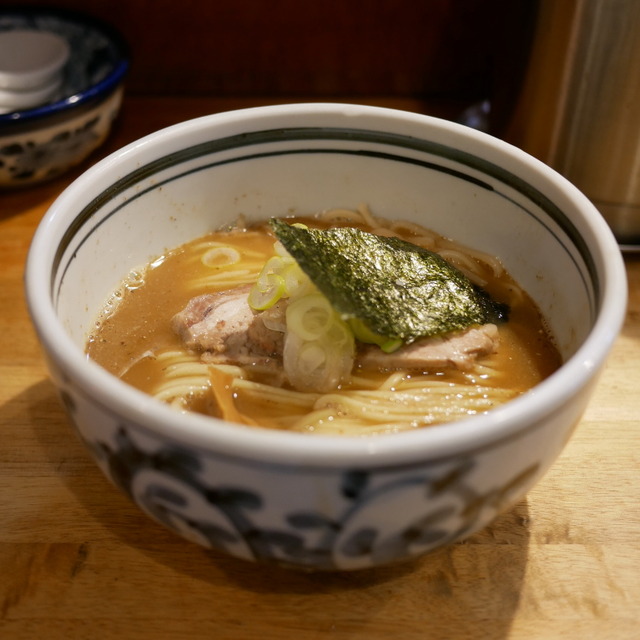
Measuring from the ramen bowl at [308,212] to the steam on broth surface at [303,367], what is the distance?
0.15 ft

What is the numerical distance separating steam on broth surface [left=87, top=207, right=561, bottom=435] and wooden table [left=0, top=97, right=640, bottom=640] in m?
0.19

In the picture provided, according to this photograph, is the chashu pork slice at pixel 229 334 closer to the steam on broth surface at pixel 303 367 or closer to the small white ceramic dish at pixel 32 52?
the steam on broth surface at pixel 303 367

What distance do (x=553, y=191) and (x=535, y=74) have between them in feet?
2.76

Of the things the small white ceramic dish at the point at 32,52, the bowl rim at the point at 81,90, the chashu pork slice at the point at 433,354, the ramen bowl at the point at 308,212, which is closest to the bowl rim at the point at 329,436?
the ramen bowl at the point at 308,212

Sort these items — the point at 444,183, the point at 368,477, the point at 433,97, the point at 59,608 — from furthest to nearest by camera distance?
the point at 433,97 → the point at 444,183 → the point at 59,608 → the point at 368,477

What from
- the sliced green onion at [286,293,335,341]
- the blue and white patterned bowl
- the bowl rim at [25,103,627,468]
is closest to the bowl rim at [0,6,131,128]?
the blue and white patterned bowl

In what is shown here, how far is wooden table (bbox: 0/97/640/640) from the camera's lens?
110 centimetres

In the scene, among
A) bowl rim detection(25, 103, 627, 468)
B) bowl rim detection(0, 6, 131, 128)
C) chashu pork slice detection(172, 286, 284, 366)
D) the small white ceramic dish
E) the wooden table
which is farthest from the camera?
the small white ceramic dish

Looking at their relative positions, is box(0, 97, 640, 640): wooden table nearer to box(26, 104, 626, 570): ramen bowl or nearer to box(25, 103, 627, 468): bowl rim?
box(26, 104, 626, 570): ramen bowl

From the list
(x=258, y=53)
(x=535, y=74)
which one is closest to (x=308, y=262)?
(x=535, y=74)

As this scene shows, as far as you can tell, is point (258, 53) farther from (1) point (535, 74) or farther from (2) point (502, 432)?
(2) point (502, 432)

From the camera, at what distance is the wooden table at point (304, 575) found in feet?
3.60

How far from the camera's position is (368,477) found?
84cm

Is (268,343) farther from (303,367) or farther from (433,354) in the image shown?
(433,354)
